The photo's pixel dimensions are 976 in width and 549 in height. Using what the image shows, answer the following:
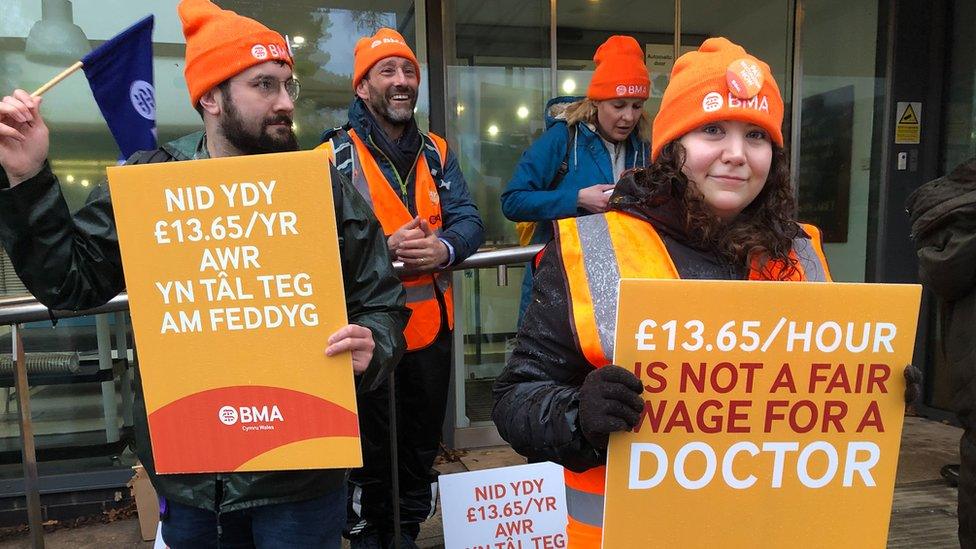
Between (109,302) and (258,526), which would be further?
(109,302)

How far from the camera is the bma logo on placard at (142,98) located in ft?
6.45

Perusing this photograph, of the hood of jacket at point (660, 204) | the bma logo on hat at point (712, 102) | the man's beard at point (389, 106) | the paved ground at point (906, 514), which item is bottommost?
the paved ground at point (906, 514)

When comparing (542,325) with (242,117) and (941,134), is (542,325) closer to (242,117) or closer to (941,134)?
(242,117)

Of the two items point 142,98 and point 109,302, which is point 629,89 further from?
point 109,302

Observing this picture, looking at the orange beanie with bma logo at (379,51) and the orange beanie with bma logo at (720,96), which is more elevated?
the orange beanie with bma logo at (379,51)

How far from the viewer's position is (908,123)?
192 inches

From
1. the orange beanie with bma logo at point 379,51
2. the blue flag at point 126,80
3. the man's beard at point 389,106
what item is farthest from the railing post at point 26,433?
the orange beanie with bma logo at point 379,51

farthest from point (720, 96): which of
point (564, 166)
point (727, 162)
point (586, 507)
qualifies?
point (564, 166)

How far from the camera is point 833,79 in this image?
5.13 metres

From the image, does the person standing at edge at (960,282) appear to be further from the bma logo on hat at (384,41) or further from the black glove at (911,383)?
the bma logo on hat at (384,41)

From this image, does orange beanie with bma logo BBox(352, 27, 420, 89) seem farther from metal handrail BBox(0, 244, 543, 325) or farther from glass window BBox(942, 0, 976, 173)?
glass window BBox(942, 0, 976, 173)

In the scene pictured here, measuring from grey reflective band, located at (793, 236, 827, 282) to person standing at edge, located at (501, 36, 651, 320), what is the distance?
57.7 inches

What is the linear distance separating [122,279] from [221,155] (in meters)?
0.40

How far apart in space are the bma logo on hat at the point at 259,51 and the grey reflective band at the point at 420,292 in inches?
46.4
